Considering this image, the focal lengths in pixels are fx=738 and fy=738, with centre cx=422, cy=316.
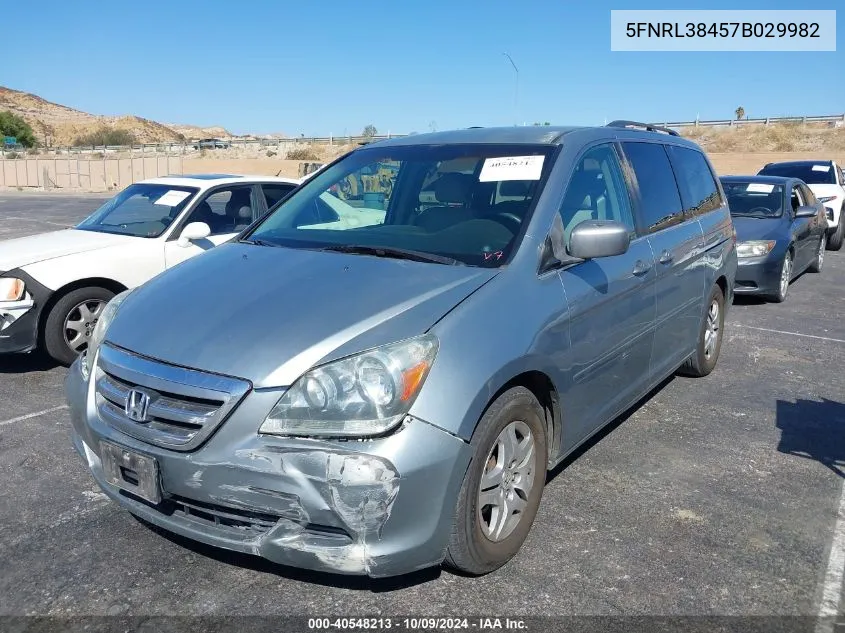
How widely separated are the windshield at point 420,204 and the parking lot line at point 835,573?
1852 millimetres

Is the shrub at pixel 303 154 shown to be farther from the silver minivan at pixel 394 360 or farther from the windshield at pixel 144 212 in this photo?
the silver minivan at pixel 394 360

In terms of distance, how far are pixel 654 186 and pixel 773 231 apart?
5.16 m

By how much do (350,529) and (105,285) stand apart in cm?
443

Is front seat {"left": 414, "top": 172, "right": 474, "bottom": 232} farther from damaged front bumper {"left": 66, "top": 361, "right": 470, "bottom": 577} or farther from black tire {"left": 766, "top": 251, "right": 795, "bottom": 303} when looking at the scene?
black tire {"left": 766, "top": 251, "right": 795, "bottom": 303}

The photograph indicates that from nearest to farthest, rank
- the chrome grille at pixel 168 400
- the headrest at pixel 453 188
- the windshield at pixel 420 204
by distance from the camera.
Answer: the chrome grille at pixel 168 400 → the windshield at pixel 420 204 → the headrest at pixel 453 188

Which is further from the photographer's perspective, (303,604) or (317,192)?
(317,192)

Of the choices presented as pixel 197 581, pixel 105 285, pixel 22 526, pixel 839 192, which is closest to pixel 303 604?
pixel 197 581

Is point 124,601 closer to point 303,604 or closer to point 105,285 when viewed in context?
point 303,604

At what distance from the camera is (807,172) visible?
14766 mm

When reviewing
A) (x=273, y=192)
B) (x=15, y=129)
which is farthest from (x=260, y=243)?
(x=15, y=129)

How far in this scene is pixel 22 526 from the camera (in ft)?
11.2

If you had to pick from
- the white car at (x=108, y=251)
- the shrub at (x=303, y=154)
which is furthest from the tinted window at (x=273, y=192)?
the shrub at (x=303, y=154)

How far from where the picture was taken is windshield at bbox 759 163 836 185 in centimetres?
1433

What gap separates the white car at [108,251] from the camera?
5.68 metres
